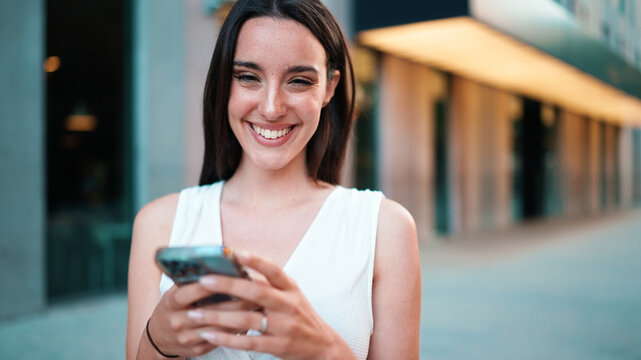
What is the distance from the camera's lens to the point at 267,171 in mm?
1786

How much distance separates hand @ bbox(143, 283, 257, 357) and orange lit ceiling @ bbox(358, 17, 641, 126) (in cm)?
783

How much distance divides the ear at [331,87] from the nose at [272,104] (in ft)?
0.79

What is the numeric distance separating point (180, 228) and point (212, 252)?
2.37ft

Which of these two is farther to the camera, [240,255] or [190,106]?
[190,106]

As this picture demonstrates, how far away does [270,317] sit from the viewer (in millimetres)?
1149

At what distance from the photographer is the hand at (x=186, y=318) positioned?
3.67ft

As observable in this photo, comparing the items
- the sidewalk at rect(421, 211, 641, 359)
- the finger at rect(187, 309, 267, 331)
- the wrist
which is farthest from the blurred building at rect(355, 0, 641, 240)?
the finger at rect(187, 309, 267, 331)

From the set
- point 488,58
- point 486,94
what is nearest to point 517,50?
point 488,58

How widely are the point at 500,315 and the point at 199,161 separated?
13.2 ft

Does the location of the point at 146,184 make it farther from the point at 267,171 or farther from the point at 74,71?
the point at 267,171

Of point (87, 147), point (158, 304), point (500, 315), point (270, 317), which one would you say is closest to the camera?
point (270, 317)

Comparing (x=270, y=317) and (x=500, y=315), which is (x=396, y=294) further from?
(x=500, y=315)

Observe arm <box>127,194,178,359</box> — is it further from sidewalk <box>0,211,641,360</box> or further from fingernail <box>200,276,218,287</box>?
sidewalk <box>0,211,641,360</box>

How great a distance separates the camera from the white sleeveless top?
1.54 meters
